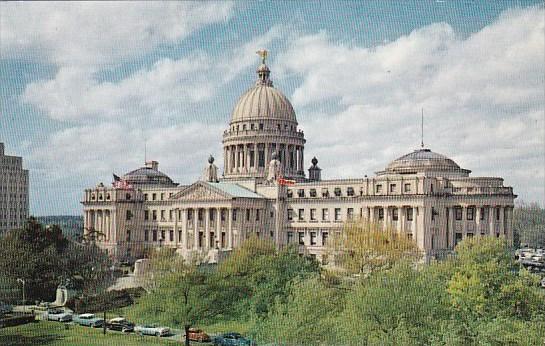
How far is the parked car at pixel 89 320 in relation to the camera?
4722cm

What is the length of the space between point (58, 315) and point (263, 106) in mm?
50086

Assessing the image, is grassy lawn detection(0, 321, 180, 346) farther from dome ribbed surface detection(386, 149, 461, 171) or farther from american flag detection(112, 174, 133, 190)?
american flag detection(112, 174, 133, 190)

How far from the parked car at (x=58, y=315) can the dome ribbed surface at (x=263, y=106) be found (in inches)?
1867

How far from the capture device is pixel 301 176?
9394 cm

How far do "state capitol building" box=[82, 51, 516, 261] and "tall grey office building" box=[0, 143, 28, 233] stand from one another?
18154mm

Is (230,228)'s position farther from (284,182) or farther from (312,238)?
(312,238)

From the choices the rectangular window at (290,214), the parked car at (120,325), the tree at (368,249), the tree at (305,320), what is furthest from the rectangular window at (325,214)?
the tree at (305,320)

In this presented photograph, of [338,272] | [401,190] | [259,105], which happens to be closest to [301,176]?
[259,105]

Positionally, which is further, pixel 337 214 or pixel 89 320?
pixel 337 214

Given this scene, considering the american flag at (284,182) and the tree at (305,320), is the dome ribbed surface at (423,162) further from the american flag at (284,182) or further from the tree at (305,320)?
the tree at (305,320)

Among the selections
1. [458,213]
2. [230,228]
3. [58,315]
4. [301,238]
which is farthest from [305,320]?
[301,238]

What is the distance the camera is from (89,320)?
4775cm

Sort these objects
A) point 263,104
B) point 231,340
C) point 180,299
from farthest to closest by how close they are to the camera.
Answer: point 263,104
point 180,299
point 231,340

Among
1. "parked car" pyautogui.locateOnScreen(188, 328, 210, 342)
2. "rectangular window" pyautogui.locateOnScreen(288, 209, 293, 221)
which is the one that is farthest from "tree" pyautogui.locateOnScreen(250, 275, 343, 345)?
"rectangular window" pyautogui.locateOnScreen(288, 209, 293, 221)
